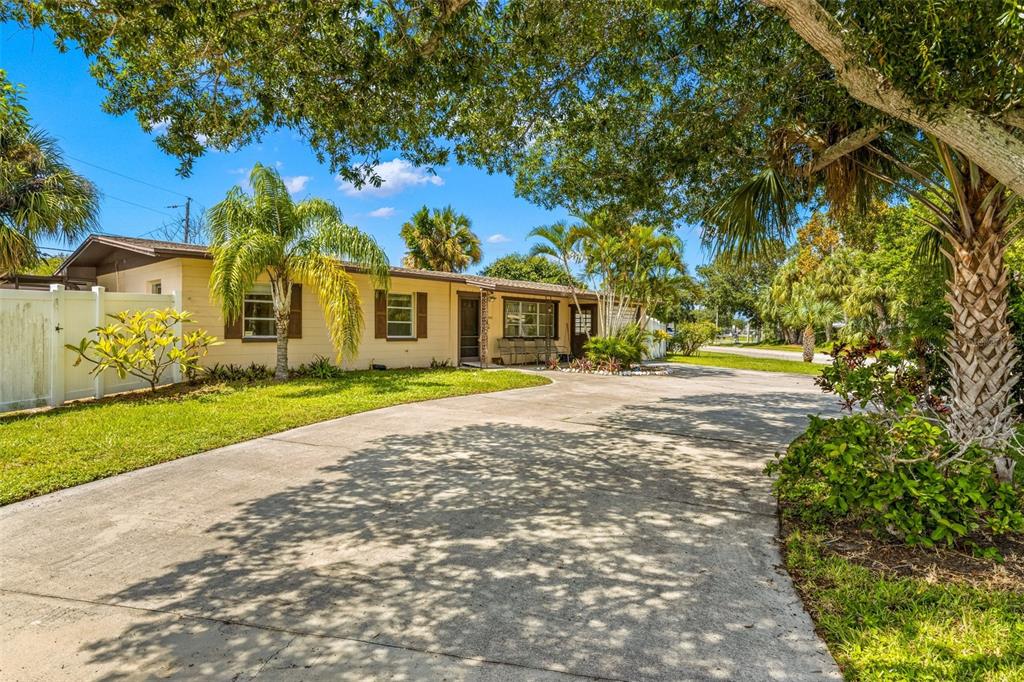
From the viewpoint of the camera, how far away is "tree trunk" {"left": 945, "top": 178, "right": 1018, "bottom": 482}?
3.94 metres

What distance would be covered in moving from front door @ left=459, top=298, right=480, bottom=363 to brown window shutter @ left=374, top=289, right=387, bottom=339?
351 centimetres

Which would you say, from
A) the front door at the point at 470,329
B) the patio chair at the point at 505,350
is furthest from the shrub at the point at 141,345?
the patio chair at the point at 505,350

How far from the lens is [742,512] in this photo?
13.4ft

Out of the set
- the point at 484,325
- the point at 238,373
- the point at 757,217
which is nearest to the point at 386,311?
the point at 484,325

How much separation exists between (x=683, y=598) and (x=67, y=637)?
3.07 m

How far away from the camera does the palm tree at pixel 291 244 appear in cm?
1016

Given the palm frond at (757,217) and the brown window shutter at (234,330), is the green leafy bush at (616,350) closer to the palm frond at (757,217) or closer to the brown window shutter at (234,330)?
the brown window shutter at (234,330)

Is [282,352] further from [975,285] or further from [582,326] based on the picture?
[582,326]

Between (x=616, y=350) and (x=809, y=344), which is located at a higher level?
(x=809, y=344)

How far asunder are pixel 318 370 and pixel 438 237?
45.2ft

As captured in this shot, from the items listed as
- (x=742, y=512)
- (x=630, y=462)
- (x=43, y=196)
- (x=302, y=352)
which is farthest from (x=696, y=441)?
(x=43, y=196)

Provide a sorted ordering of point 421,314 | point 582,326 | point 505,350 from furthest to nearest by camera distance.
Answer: point 582,326, point 505,350, point 421,314

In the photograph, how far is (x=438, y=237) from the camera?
80.4 feet

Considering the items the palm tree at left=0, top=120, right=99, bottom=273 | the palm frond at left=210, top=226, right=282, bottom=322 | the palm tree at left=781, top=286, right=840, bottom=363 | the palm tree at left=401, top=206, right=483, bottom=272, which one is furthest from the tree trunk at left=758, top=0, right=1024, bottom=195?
the palm tree at left=401, top=206, right=483, bottom=272
